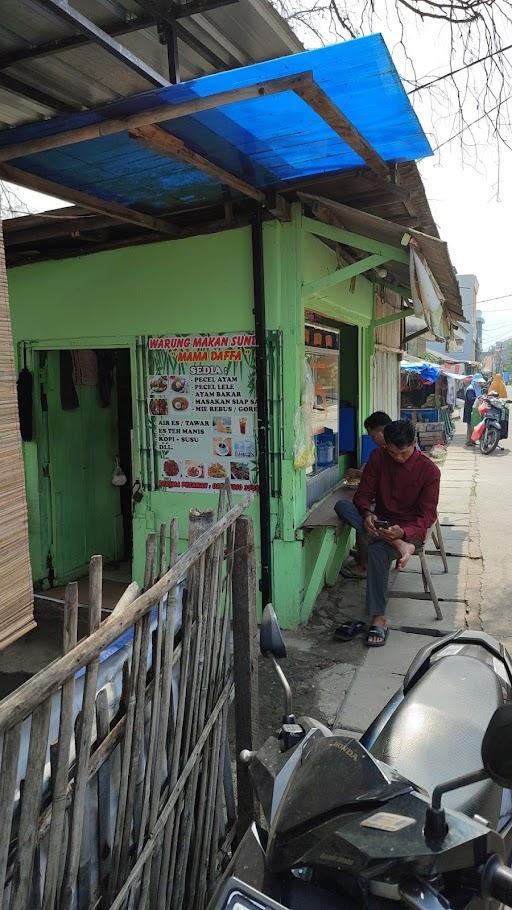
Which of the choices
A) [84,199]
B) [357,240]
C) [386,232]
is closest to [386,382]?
[357,240]

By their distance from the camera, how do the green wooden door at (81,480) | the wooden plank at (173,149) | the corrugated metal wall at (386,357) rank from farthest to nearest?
the corrugated metal wall at (386,357) < the green wooden door at (81,480) < the wooden plank at (173,149)

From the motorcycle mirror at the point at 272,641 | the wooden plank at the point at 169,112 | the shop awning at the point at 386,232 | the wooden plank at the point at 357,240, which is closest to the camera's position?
the motorcycle mirror at the point at 272,641

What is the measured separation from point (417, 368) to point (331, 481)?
1063cm

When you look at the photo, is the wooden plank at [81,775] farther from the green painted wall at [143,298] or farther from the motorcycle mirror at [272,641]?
the green painted wall at [143,298]

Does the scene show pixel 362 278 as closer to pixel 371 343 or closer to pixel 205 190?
pixel 371 343

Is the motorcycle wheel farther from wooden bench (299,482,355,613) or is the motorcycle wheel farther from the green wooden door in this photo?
the green wooden door

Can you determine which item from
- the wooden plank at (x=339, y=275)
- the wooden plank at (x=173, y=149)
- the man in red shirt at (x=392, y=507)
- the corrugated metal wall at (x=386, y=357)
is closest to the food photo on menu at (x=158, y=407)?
the wooden plank at (x=339, y=275)

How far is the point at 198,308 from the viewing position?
470 cm

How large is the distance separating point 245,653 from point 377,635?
2.22 metres

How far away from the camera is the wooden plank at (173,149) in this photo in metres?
2.69

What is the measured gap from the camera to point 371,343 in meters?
7.23

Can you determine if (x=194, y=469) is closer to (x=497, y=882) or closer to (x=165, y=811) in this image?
(x=165, y=811)

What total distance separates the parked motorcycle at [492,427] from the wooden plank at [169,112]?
1375cm

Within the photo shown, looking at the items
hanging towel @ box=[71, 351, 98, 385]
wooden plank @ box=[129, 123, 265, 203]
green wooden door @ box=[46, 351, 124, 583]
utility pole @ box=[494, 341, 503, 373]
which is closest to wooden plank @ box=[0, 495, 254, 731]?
wooden plank @ box=[129, 123, 265, 203]
